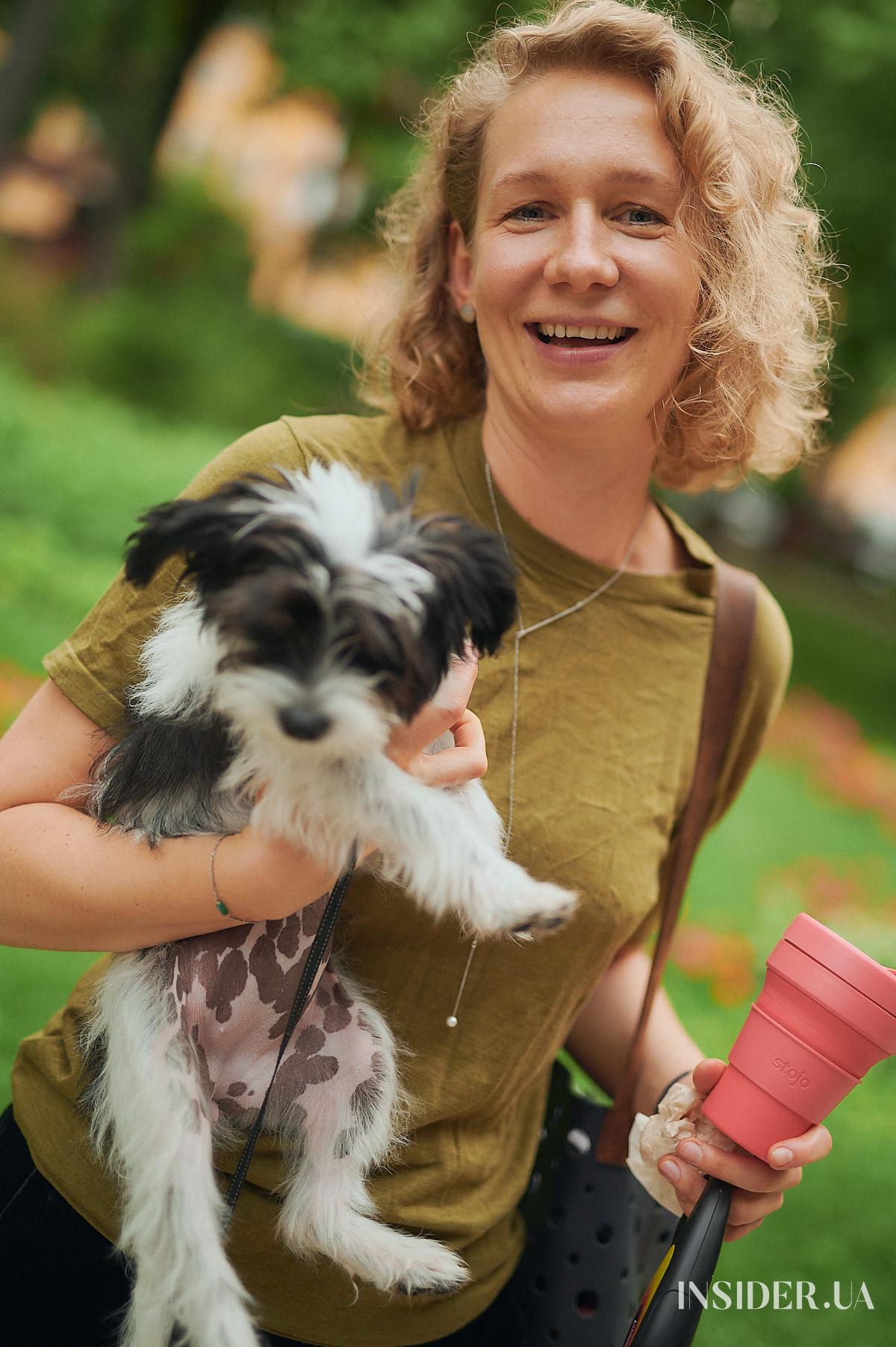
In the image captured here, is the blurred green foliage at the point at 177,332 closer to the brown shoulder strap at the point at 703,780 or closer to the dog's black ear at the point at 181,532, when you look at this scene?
the brown shoulder strap at the point at 703,780

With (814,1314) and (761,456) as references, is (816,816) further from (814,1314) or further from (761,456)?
(761,456)

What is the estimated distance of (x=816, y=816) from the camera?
8.46 meters

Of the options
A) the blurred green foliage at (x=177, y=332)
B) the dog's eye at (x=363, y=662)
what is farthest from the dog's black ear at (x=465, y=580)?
the blurred green foliage at (x=177, y=332)

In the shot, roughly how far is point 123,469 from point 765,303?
24.0 feet

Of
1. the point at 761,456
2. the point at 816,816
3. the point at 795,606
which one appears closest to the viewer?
the point at 761,456

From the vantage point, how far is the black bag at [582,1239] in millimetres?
2426

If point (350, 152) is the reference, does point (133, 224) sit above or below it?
below

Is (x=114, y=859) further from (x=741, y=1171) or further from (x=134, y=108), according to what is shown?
(x=134, y=108)

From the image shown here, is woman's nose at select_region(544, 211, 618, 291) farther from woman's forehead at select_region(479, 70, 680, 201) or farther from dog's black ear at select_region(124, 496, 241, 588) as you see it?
dog's black ear at select_region(124, 496, 241, 588)

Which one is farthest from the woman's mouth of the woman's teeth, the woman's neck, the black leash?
the black leash

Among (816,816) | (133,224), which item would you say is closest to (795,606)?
(816,816)

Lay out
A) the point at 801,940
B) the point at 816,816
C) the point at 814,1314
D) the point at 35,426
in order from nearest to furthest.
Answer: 1. the point at 801,940
2. the point at 814,1314
3. the point at 816,816
4. the point at 35,426

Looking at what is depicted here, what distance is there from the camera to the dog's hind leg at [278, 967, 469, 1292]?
2137mm

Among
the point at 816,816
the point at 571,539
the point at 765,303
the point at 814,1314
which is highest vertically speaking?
the point at 765,303
